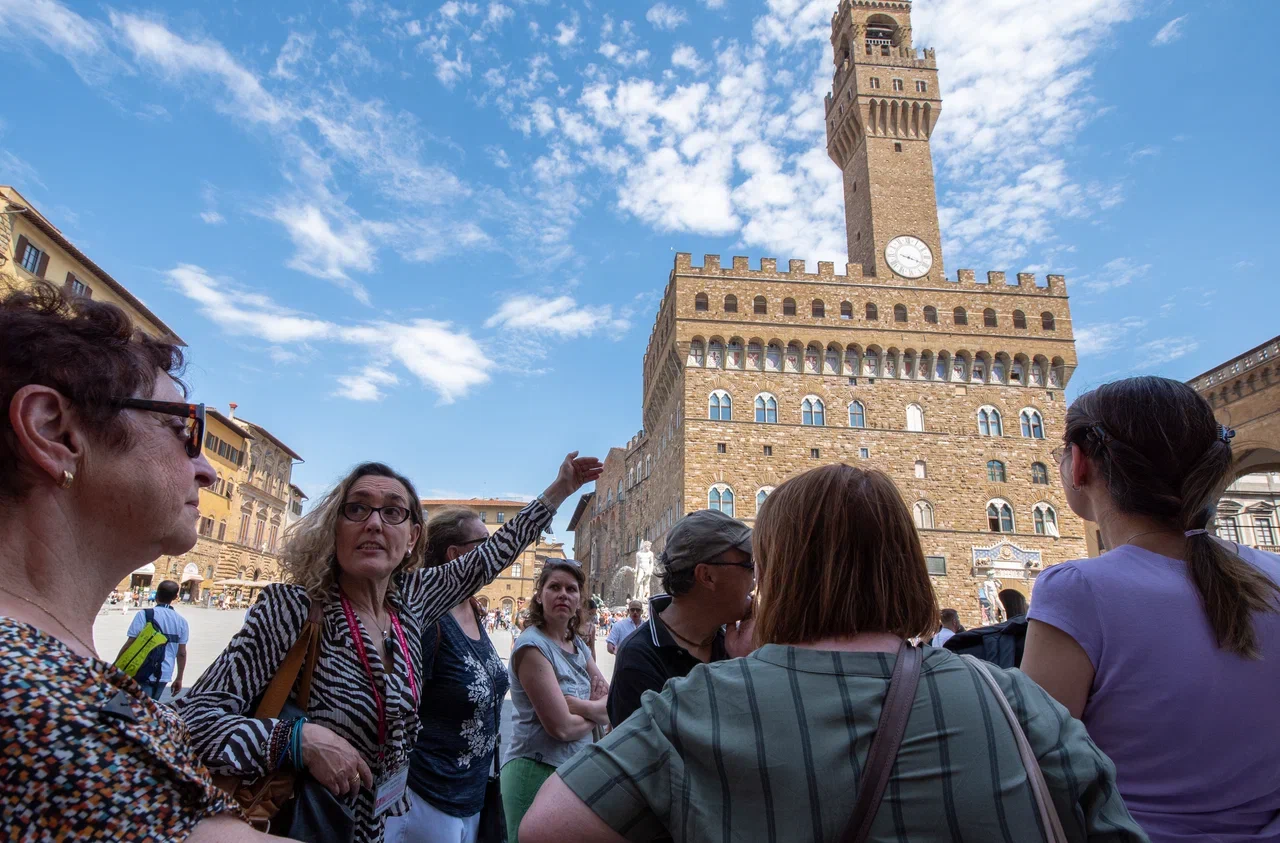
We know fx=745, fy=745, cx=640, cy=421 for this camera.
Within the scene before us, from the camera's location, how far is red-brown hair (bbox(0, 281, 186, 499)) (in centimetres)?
98

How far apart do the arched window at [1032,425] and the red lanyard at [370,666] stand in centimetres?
2929

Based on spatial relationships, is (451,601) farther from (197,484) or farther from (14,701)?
(14,701)

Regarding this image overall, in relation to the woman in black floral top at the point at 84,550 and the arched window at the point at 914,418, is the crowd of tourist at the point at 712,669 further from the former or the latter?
the arched window at the point at 914,418

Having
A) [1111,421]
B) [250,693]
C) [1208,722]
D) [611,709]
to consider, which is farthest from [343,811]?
[1111,421]

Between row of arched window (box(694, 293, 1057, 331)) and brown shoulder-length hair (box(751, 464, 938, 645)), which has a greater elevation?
row of arched window (box(694, 293, 1057, 331))

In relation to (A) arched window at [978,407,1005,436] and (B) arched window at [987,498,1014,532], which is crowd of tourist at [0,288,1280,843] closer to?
(B) arched window at [987,498,1014,532]

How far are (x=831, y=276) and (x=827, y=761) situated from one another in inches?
1138

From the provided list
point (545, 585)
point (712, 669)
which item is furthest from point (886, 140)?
point (712, 669)

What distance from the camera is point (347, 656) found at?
6.33ft

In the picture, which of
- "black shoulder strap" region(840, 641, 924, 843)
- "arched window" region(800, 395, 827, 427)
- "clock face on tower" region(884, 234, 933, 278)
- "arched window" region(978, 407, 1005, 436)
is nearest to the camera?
"black shoulder strap" region(840, 641, 924, 843)

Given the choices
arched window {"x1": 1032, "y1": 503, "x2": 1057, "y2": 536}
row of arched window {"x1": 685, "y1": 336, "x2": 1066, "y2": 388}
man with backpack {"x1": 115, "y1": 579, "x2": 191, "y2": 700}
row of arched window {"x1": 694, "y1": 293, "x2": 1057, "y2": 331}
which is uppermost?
row of arched window {"x1": 694, "y1": 293, "x2": 1057, "y2": 331}

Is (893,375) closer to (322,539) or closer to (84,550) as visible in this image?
(322,539)

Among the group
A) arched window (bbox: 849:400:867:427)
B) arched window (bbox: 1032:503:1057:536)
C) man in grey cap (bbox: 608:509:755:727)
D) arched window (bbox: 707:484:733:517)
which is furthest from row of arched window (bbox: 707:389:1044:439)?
man in grey cap (bbox: 608:509:755:727)

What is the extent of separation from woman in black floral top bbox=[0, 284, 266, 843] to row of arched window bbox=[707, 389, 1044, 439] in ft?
84.1
